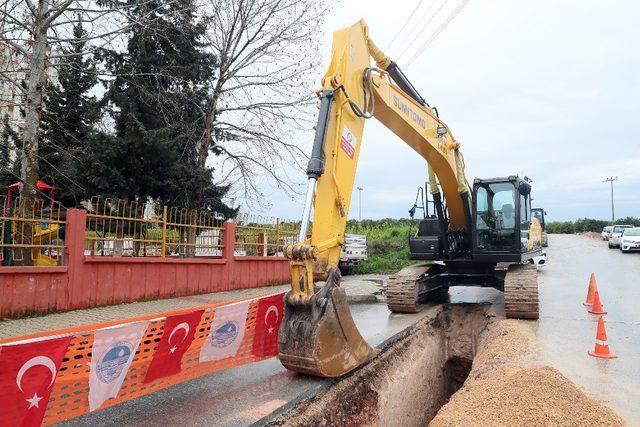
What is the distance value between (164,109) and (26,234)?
20.4ft

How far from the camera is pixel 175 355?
4465mm

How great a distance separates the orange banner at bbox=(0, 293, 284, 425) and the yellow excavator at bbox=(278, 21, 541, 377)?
0.85 meters

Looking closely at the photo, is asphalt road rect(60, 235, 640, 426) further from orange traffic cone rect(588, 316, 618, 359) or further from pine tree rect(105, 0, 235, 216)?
pine tree rect(105, 0, 235, 216)

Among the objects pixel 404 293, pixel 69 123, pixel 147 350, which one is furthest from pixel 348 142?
pixel 69 123

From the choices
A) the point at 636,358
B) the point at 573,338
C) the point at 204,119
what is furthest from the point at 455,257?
the point at 204,119

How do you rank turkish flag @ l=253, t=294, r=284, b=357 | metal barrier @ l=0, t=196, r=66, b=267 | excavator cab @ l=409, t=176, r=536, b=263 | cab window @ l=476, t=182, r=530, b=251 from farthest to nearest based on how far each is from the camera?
cab window @ l=476, t=182, r=530, b=251
excavator cab @ l=409, t=176, r=536, b=263
metal barrier @ l=0, t=196, r=66, b=267
turkish flag @ l=253, t=294, r=284, b=357

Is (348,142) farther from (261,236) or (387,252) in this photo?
(387,252)

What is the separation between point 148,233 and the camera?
10.5 metres

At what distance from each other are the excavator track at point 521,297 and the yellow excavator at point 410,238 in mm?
18

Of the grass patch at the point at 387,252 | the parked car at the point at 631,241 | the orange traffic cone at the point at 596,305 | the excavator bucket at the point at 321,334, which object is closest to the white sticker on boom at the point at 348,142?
the excavator bucket at the point at 321,334

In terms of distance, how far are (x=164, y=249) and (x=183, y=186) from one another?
10.1 feet

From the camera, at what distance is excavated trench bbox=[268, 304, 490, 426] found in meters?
4.70

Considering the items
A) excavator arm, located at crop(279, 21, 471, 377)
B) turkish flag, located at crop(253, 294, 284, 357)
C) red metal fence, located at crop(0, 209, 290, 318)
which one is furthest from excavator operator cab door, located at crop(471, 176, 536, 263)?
red metal fence, located at crop(0, 209, 290, 318)

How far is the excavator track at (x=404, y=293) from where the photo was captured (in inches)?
348
